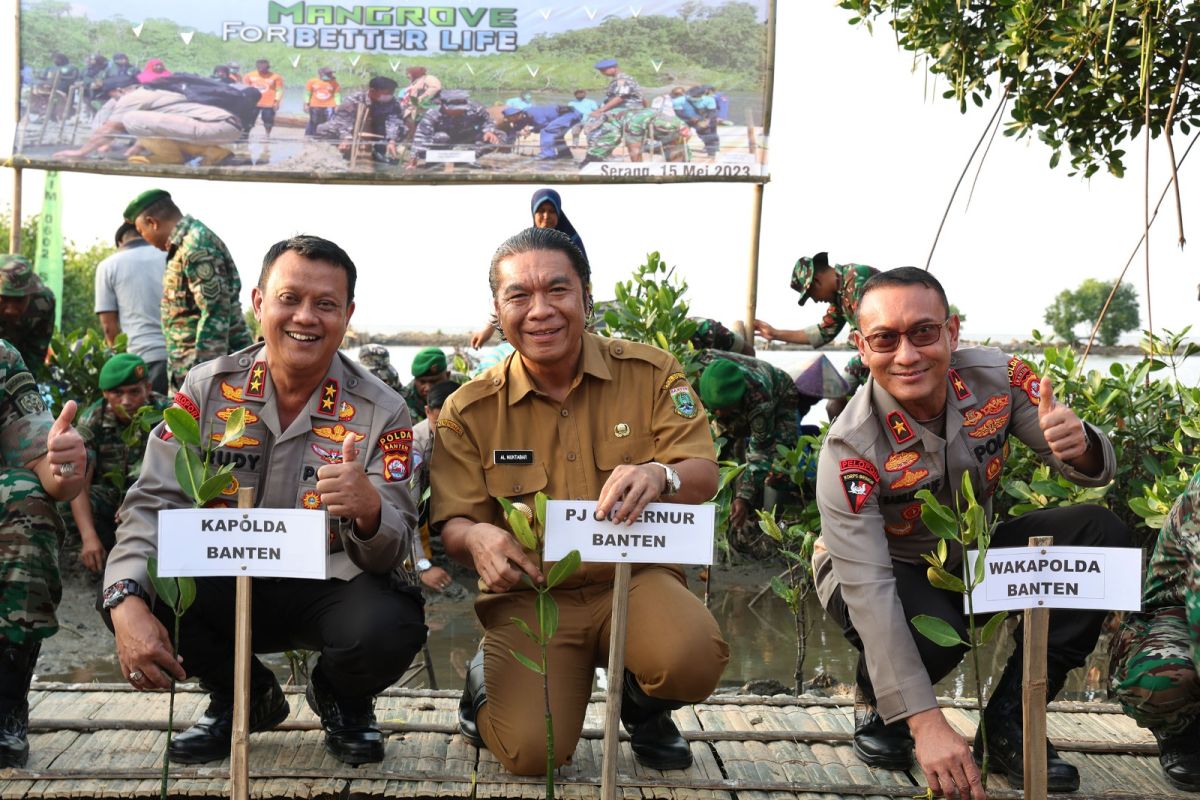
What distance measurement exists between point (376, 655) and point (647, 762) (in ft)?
2.51

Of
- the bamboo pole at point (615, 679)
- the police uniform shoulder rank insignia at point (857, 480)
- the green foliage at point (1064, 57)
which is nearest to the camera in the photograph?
the bamboo pole at point (615, 679)

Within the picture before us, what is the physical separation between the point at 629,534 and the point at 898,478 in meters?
0.82

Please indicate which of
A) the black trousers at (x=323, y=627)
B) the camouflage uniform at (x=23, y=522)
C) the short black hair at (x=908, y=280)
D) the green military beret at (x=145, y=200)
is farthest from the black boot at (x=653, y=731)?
the green military beret at (x=145, y=200)

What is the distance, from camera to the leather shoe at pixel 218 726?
2.93 meters

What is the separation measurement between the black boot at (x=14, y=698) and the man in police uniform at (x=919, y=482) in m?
2.03

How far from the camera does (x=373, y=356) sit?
7.84m

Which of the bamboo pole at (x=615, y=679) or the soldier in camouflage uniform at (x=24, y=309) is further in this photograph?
the soldier in camouflage uniform at (x=24, y=309)

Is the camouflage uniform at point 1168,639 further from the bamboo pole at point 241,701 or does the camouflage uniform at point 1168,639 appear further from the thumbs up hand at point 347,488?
the bamboo pole at point 241,701

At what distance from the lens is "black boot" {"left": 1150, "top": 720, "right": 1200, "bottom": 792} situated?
9.39 feet

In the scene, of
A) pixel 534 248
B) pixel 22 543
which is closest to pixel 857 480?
pixel 534 248

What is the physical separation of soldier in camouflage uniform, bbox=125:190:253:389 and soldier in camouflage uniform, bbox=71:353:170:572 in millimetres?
287

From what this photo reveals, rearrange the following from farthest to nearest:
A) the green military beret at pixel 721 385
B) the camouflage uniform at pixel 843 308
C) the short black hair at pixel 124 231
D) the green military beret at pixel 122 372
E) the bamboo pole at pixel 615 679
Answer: the short black hair at pixel 124 231
the camouflage uniform at pixel 843 308
the green military beret at pixel 721 385
the green military beret at pixel 122 372
the bamboo pole at pixel 615 679

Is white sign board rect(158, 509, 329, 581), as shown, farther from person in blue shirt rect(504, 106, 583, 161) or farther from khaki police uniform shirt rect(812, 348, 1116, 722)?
person in blue shirt rect(504, 106, 583, 161)

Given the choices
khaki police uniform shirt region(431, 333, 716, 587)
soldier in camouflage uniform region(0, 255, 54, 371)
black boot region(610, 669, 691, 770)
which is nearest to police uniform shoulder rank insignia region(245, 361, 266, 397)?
khaki police uniform shirt region(431, 333, 716, 587)
